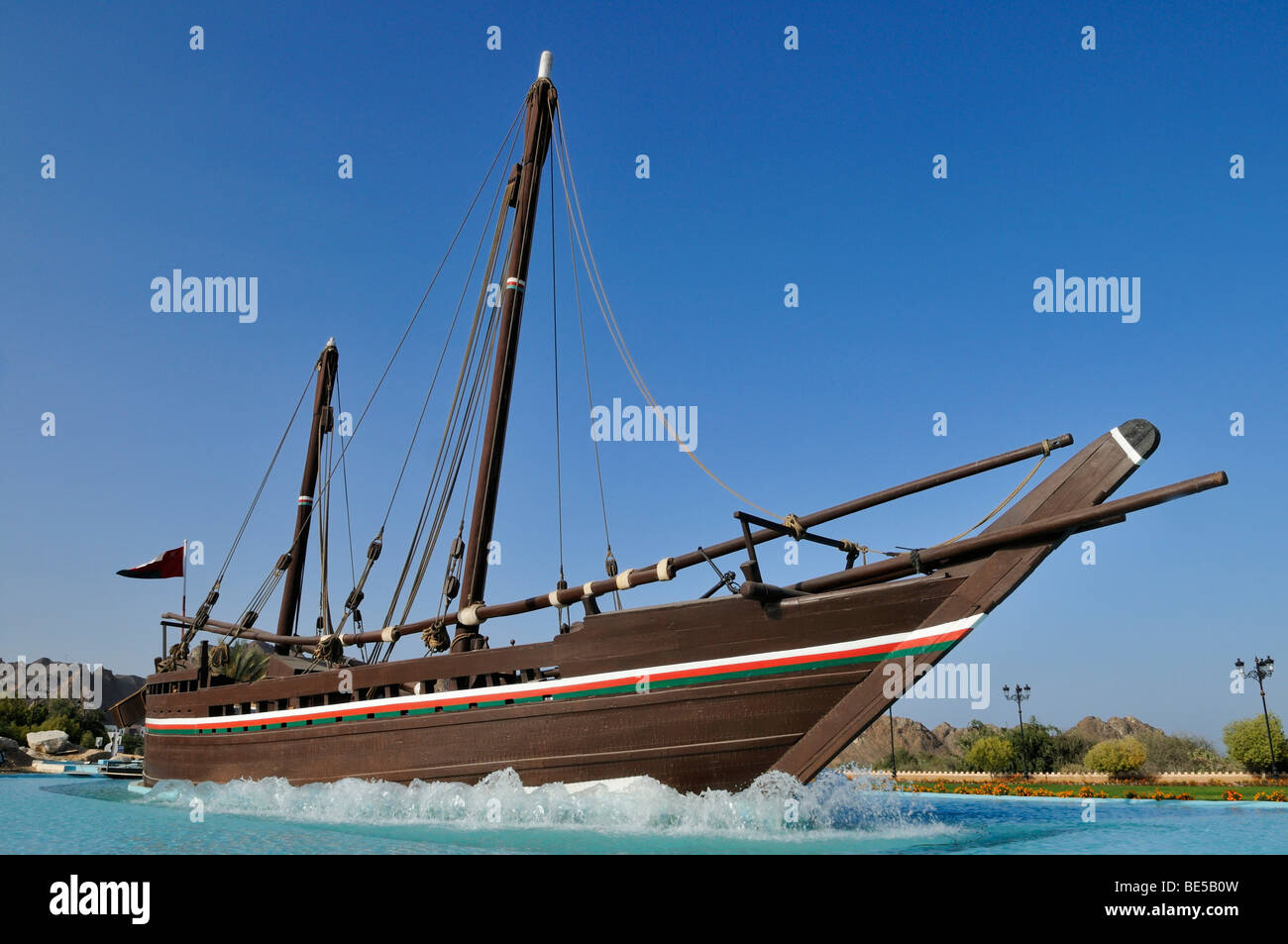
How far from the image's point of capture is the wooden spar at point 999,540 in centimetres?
968

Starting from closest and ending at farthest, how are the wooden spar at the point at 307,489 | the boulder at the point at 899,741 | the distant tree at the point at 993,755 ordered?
the wooden spar at the point at 307,489
the distant tree at the point at 993,755
the boulder at the point at 899,741

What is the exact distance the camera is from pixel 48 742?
4722 centimetres

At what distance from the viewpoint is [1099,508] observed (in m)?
10.1

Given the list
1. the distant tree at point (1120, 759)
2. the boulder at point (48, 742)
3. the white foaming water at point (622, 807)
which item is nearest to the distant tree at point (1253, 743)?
the distant tree at point (1120, 759)

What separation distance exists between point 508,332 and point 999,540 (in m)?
10.7

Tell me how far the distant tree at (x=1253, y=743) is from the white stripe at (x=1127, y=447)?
27951 mm

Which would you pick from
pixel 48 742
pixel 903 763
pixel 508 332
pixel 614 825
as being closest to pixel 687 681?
pixel 614 825

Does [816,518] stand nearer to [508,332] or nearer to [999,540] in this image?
[999,540]

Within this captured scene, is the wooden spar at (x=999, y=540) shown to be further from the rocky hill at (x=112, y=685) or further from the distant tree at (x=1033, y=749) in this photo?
the rocky hill at (x=112, y=685)

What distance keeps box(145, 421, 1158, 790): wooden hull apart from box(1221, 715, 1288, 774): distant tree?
92.2ft

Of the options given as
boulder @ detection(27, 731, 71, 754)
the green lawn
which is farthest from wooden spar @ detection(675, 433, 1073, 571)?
boulder @ detection(27, 731, 71, 754)

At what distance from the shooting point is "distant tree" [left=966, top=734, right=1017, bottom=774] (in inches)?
1380
